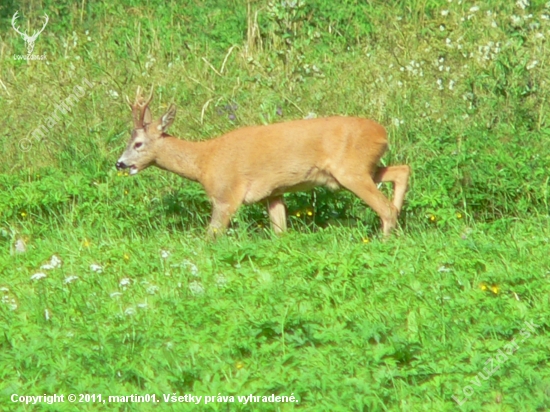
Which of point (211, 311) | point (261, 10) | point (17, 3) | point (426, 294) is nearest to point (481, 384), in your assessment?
point (426, 294)

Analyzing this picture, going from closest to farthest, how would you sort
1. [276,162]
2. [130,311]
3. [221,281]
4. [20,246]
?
[130,311], [221,281], [20,246], [276,162]

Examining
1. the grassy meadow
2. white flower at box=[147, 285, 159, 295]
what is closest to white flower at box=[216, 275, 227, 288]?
the grassy meadow

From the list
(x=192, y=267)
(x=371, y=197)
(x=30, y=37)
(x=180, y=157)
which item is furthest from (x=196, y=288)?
(x=30, y=37)

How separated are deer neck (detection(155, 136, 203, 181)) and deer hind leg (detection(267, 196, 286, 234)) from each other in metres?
0.60

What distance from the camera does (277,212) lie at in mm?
9305

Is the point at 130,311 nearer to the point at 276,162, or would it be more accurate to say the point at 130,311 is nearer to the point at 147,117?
the point at 276,162

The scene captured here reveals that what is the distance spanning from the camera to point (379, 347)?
6.14 meters

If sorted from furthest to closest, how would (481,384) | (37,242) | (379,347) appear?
(37,242), (379,347), (481,384)

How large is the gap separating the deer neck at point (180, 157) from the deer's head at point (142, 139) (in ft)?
0.18

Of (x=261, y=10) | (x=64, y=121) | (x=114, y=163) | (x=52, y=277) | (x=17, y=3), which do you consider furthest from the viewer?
(x=17, y=3)

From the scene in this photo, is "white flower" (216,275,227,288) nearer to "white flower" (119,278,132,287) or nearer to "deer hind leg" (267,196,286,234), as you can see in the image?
"white flower" (119,278,132,287)

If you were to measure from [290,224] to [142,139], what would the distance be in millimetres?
1361

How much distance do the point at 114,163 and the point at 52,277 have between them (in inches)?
103

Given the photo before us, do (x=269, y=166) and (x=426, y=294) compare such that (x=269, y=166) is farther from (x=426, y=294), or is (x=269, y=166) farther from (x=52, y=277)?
(x=426, y=294)
